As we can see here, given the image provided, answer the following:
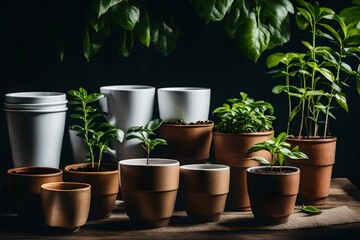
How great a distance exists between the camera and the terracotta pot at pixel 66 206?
169 centimetres

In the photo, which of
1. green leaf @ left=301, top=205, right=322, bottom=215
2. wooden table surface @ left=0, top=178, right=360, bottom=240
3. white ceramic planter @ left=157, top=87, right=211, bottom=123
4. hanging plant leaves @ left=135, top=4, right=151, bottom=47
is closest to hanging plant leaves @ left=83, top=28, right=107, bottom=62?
hanging plant leaves @ left=135, top=4, right=151, bottom=47

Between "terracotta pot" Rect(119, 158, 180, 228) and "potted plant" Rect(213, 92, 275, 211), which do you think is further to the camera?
"potted plant" Rect(213, 92, 275, 211)

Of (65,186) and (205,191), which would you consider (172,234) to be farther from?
(65,186)

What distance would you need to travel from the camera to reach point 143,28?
2.06 m

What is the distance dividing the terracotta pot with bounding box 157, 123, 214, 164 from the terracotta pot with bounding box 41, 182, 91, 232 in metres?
0.38

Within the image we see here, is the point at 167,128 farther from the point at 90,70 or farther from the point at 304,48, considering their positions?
the point at 304,48

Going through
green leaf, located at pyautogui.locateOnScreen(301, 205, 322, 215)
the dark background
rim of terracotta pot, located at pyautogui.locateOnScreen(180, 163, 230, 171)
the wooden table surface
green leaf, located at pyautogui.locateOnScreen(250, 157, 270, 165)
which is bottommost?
the wooden table surface

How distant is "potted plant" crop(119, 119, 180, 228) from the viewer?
1760mm

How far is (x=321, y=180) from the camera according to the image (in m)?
2.05

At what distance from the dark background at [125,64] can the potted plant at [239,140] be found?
41 centimetres

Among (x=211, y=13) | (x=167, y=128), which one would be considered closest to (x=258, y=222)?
(x=167, y=128)

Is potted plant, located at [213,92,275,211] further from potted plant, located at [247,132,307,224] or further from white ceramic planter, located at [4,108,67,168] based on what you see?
white ceramic planter, located at [4,108,67,168]

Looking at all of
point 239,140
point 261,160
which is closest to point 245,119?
point 239,140

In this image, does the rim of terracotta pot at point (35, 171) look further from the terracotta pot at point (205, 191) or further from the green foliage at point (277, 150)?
the green foliage at point (277, 150)
